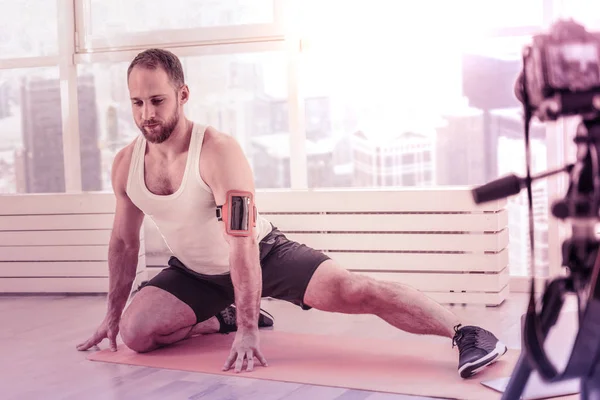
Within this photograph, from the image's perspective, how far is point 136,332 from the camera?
9.60ft

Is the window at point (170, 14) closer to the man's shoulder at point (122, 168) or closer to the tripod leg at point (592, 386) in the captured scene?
the man's shoulder at point (122, 168)

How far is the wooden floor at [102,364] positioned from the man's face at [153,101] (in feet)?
2.70

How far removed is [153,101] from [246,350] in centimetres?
91

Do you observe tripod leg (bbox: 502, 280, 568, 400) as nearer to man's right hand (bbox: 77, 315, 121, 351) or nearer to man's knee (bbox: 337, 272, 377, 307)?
man's knee (bbox: 337, 272, 377, 307)

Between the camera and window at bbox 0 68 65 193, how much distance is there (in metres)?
3.97

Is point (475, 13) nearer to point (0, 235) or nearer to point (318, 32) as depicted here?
point (318, 32)

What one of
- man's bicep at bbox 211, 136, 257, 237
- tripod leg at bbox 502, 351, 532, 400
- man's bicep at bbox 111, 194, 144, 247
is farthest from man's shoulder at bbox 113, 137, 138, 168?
tripod leg at bbox 502, 351, 532, 400

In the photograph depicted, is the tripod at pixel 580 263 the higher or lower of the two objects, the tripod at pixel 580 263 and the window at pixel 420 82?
the lower

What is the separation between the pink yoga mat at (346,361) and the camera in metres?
2.46

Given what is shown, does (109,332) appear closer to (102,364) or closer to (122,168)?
(102,364)

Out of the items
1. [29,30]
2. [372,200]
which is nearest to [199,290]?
[372,200]

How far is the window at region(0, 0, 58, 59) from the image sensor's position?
4.65 metres

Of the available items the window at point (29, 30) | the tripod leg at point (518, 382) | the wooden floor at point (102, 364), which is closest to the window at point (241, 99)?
the window at point (29, 30)

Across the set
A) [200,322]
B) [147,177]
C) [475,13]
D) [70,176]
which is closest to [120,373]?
[200,322]
